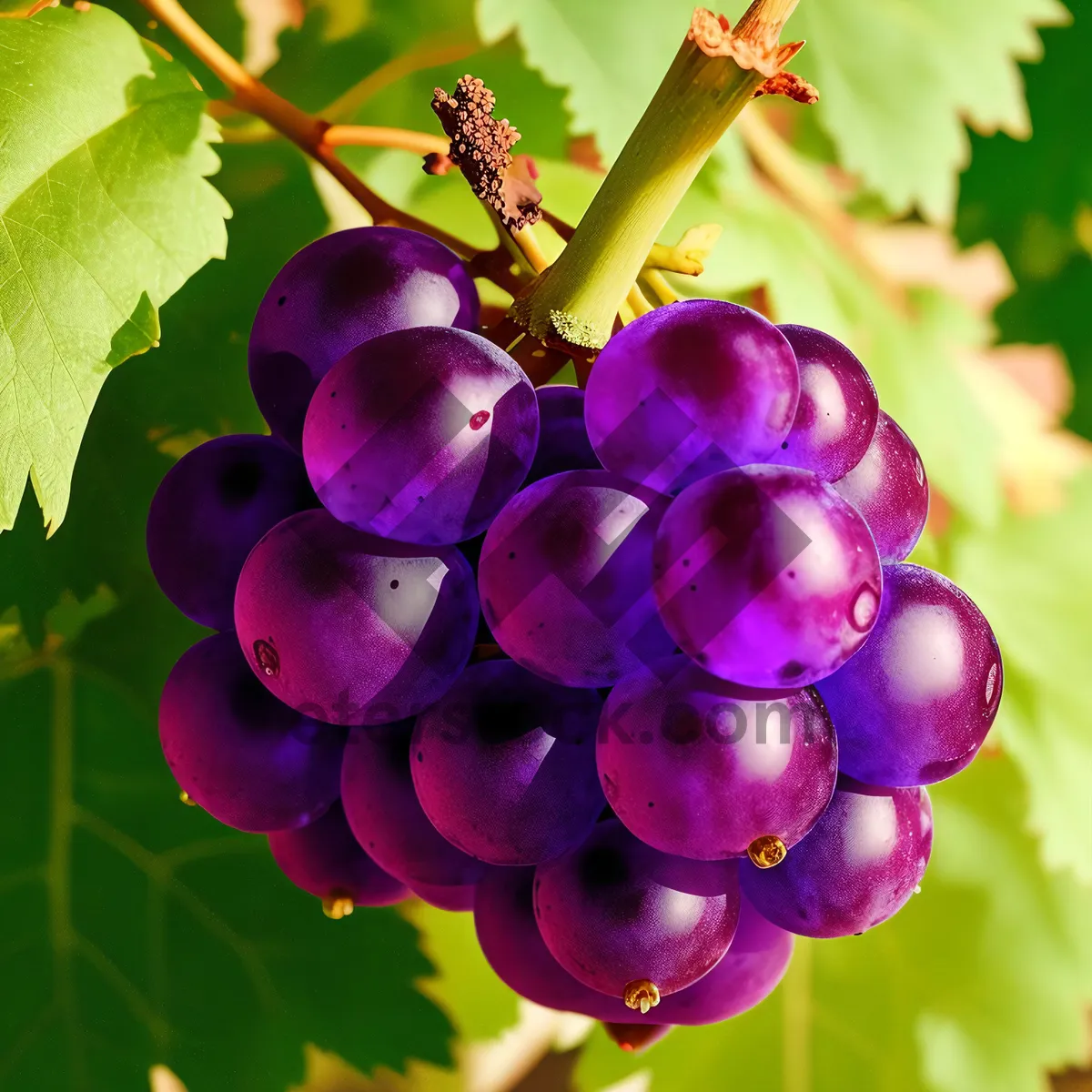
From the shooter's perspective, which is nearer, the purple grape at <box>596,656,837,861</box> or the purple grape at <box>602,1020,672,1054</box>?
the purple grape at <box>596,656,837,861</box>

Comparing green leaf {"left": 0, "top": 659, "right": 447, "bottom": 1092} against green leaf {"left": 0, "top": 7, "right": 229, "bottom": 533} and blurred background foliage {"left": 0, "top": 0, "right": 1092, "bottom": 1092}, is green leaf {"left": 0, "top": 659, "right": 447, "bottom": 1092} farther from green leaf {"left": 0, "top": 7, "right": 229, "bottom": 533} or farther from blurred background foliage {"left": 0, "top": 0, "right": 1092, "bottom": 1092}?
green leaf {"left": 0, "top": 7, "right": 229, "bottom": 533}

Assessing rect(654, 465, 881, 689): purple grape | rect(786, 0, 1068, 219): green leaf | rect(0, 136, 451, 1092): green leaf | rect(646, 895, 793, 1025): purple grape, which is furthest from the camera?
rect(786, 0, 1068, 219): green leaf

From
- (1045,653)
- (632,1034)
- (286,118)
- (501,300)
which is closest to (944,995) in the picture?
(1045,653)

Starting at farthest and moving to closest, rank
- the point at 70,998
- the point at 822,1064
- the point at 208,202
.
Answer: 1. the point at 822,1064
2. the point at 70,998
3. the point at 208,202

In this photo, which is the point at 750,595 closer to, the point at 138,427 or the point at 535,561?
the point at 535,561

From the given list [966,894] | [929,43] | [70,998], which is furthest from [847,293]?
[70,998]

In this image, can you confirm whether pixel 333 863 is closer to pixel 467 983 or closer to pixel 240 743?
pixel 240 743

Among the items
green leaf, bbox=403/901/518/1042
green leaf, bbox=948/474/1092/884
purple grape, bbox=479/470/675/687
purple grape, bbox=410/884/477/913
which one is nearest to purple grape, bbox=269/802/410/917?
purple grape, bbox=410/884/477/913
